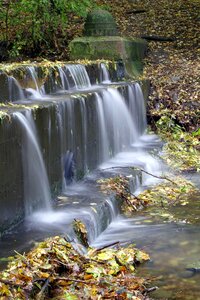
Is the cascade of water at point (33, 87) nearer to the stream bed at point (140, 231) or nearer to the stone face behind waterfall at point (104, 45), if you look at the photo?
the stream bed at point (140, 231)

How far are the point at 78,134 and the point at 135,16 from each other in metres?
11.5

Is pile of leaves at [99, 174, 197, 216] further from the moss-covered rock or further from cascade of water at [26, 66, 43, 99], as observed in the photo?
the moss-covered rock

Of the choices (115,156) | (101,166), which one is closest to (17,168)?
(101,166)

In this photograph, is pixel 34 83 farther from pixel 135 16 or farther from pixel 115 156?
pixel 135 16

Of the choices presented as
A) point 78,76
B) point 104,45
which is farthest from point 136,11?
point 78,76

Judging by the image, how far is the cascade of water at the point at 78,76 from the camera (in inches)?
371

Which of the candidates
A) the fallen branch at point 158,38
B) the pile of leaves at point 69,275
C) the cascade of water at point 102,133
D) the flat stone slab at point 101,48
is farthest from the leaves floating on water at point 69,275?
the fallen branch at point 158,38

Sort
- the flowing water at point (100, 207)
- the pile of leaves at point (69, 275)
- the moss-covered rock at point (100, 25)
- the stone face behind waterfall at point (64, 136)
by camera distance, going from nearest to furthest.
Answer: the pile of leaves at point (69, 275)
the flowing water at point (100, 207)
the stone face behind waterfall at point (64, 136)
the moss-covered rock at point (100, 25)

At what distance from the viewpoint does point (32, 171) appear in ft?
21.5

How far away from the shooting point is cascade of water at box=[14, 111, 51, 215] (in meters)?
6.35

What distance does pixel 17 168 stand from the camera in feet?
20.2

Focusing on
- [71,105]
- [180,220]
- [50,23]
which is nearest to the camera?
[180,220]

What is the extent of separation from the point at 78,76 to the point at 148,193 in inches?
115

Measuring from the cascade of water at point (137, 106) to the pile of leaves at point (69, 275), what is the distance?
19.7 feet
